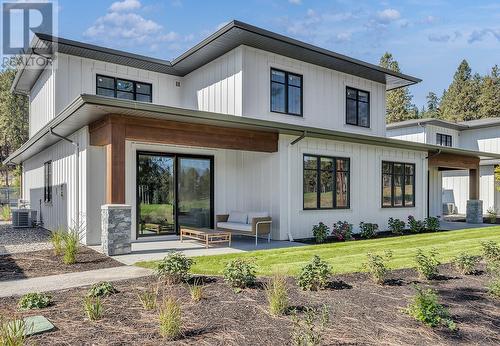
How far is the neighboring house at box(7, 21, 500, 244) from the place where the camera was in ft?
29.8

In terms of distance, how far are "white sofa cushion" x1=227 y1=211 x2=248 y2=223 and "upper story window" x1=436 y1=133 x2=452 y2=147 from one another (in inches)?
686

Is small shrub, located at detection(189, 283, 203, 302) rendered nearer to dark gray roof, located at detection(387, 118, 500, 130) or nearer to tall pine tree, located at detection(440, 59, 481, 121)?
dark gray roof, located at detection(387, 118, 500, 130)

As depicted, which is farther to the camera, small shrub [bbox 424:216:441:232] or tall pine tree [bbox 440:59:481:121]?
tall pine tree [bbox 440:59:481:121]

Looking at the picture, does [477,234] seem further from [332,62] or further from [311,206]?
[332,62]

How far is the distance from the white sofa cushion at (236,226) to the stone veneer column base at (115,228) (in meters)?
3.09

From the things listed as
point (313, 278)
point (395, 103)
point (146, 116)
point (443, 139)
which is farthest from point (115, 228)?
point (395, 103)

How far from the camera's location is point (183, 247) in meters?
9.03

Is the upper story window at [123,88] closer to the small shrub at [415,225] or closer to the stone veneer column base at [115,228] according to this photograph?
the stone veneer column base at [115,228]

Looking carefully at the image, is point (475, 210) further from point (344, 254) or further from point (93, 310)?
point (93, 310)

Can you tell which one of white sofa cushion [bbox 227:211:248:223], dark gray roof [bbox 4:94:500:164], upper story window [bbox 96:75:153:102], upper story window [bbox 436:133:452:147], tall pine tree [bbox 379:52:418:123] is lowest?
white sofa cushion [bbox 227:211:248:223]

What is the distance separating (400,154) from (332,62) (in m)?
4.22

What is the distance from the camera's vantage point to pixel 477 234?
11.9m

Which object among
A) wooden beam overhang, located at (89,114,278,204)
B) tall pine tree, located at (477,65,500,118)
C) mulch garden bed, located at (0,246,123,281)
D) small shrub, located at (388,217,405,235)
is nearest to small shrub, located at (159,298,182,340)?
mulch garden bed, located at (0,246,123,281)

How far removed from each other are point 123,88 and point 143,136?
5901 millimetres
